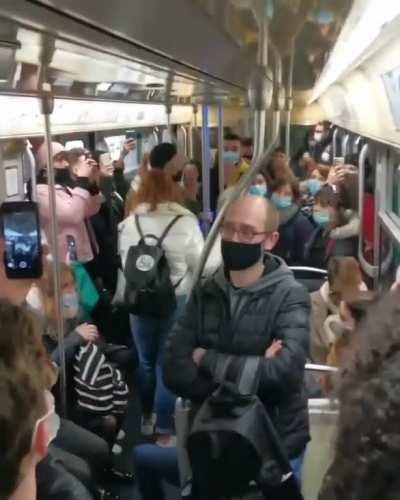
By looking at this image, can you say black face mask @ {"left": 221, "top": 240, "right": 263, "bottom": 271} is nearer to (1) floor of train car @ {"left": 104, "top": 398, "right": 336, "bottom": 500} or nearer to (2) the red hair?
(1) floor of train car @ {"left": 104, "top": 398, "right": 336, "bottom": 500}

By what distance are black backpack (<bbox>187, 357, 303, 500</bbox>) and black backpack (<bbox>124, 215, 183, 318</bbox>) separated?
1.46 meters

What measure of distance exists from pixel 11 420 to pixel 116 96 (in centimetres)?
253

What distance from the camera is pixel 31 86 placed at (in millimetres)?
2170

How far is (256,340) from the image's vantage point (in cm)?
215

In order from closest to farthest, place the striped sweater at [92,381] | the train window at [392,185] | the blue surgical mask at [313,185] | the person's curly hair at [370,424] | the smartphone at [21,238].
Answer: the person's curly hair at [370,424]
the smartphone at [21,238]
the striped sweater at [92,381]
the train window at [392,185]
the blue surgical mask at [313,185]

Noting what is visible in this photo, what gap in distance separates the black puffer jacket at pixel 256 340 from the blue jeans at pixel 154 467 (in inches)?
20.5

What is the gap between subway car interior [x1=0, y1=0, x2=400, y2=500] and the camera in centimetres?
156

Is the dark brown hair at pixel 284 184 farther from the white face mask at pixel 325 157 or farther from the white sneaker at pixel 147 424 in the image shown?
the white face mask at pixel 325 157

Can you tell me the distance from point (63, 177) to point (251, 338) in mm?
2326

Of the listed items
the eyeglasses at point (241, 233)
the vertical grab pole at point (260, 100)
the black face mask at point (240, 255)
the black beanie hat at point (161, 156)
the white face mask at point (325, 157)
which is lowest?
the white face mask at point (325, 157)

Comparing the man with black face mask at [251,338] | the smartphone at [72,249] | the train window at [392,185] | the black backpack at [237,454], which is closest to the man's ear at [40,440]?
the black backpack at [237,454]

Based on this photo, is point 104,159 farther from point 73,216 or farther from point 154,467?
point 154,467

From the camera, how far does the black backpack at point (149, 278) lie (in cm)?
343

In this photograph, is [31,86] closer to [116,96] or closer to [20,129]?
[116,96]
